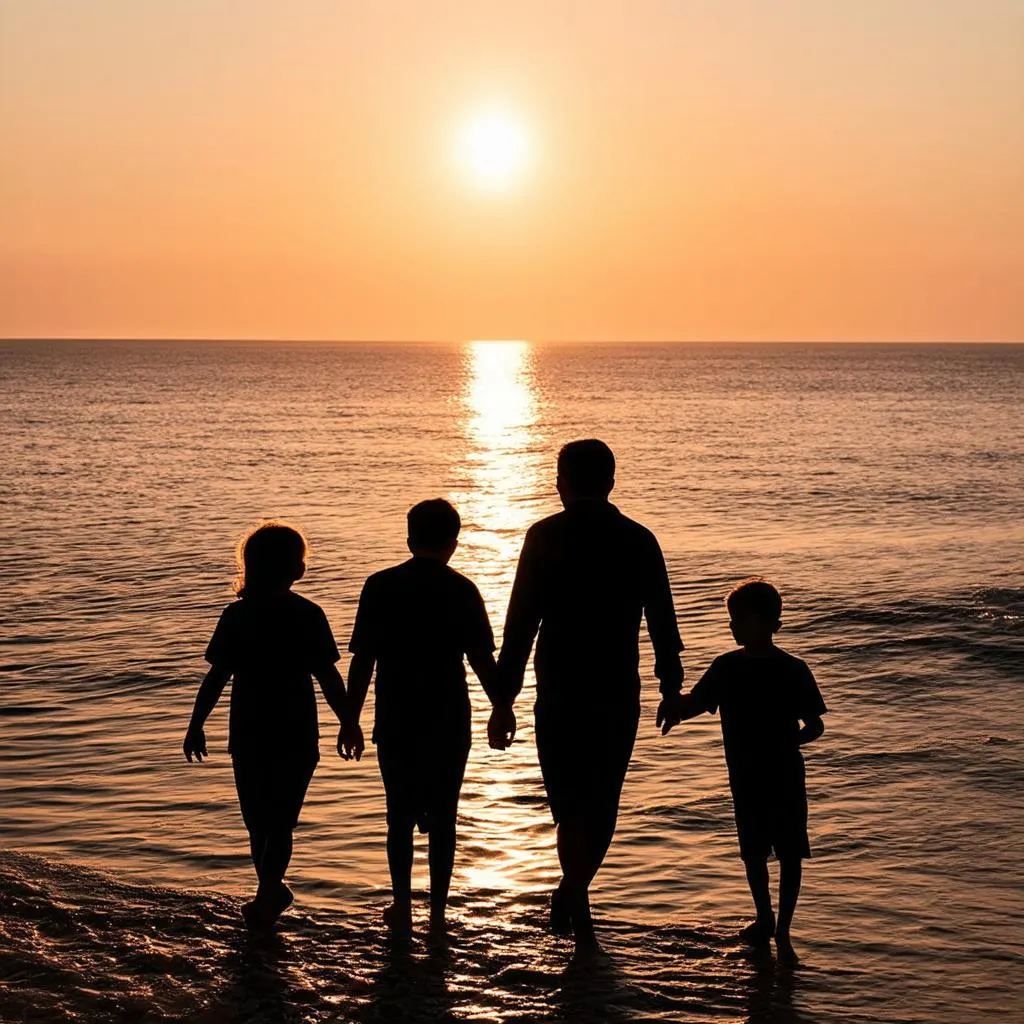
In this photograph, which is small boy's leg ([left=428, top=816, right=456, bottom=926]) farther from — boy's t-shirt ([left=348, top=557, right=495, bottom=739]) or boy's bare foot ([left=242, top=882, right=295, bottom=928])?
boy's bare foot ([left=242, top=882, right=295, bottom=928])

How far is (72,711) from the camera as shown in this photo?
1164 centimetres

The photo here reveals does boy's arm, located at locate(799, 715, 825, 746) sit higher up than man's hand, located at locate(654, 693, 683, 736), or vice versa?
man's hand, located at locate(654, 693, 683, 736)

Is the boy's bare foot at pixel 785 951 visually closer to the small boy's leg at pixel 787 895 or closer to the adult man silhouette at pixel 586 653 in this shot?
the small boy's leg at pixel 787 895

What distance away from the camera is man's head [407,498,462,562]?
20.3 feet

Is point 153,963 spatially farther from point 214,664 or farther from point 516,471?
point 516,471

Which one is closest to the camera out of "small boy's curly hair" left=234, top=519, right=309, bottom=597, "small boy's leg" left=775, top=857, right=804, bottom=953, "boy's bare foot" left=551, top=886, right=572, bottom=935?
"small boy's leg" left=775, top=857, right=804, bottom=953

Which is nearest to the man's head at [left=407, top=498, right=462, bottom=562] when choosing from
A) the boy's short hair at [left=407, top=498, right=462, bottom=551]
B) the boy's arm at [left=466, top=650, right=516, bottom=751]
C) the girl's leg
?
the boy's short hair at [left=407, top=498, right=462, bottom=551]

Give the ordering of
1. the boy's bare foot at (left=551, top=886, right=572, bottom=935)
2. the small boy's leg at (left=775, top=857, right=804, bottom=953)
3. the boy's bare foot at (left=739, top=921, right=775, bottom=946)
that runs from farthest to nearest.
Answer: the boy's bare foot at (left=551, top=886, right=572, bottom=935)
the boy's bare foot at (left=739, top=921, right=775, bottom=946)
the small boy's leg at (left=775, top=857, right=804, bottom=953)

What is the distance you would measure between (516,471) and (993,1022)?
132 ft

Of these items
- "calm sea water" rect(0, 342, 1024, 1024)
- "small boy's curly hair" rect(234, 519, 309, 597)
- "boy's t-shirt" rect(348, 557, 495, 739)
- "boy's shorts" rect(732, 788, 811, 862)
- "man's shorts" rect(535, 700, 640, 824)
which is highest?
"small boy's curly hair" rect(234, 519, 309, 597)

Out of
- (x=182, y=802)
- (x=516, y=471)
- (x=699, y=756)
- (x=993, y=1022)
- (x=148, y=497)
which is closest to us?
(x=993, y=1022)

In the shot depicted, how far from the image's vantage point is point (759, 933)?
6281 mm

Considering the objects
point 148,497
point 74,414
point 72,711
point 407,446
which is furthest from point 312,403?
point 72,711

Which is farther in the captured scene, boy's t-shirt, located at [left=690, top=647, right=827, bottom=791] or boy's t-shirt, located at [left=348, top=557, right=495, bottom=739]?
boy's t-shirt, located at [left=348, top=557, right=495, bottom=739]
